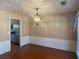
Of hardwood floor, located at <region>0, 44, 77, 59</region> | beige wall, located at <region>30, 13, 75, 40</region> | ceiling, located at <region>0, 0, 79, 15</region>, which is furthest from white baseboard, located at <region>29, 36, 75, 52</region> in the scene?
ceiling, located at <region>0, 0, 79, 15</region>

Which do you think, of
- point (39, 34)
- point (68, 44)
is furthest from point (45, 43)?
point (68, 44)

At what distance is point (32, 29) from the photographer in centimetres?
602

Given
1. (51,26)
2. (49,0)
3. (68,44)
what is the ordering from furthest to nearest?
(51,26) → (68,44) → (49,0)

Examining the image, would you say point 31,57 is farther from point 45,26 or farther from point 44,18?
point 44,18

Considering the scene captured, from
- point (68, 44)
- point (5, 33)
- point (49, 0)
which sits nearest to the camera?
point (49, 0)

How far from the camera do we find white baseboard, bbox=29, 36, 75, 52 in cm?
455

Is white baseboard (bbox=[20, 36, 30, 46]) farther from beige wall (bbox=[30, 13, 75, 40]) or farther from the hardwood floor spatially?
the hardwood floor

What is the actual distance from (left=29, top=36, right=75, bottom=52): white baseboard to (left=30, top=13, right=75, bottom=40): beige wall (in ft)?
0.80

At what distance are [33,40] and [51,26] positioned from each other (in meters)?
1.86

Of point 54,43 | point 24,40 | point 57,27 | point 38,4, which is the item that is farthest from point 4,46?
point 57,27

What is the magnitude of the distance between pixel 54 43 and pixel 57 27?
108cm

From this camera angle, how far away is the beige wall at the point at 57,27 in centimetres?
451

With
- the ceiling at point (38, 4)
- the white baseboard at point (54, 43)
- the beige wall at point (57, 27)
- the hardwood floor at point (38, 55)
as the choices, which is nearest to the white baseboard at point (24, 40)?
the white baseboard at point (54, 43)

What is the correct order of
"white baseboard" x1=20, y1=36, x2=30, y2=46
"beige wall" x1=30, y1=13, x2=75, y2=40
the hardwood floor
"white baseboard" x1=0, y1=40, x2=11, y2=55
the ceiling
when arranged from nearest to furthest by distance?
the ceiling → the hardwood floor → "white baseboard" x1=0, y1=40, x2=11, y2=55 → "beige wall" x1=30, y1=13, x2=75, y2=40 → "white baseboard" x1=20, y1=36, x2=30, y2=46
